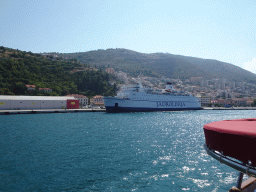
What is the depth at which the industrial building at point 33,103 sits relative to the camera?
49.5m

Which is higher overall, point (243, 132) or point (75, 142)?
point (243, 132)

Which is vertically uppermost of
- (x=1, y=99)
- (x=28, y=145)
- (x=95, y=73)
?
(x=95, y=73)

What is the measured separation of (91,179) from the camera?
8.55 metres

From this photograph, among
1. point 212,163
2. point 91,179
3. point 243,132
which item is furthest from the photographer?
point 212,163

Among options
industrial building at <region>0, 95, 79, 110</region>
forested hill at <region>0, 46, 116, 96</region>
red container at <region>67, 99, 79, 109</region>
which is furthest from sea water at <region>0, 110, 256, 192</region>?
forested hill at <region>0, 46, 116, 96</region>

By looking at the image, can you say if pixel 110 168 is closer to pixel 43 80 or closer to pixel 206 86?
pixel 43 80

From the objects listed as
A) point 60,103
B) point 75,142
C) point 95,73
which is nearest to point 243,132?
point 75,142

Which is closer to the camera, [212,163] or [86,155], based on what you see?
[212,163]

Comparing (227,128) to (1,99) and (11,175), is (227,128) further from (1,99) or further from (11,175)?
(1,99)

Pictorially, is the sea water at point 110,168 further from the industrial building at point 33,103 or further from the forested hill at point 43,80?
the forested hill at point 43,80

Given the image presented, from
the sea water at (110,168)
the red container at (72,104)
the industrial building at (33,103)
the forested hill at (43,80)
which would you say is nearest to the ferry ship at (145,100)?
the red container at (72,104)

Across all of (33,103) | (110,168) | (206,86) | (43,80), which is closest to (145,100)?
(33,103)

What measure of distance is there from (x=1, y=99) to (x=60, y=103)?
14845 mm

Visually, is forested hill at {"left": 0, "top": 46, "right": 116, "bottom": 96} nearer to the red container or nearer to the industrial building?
the industrial building
